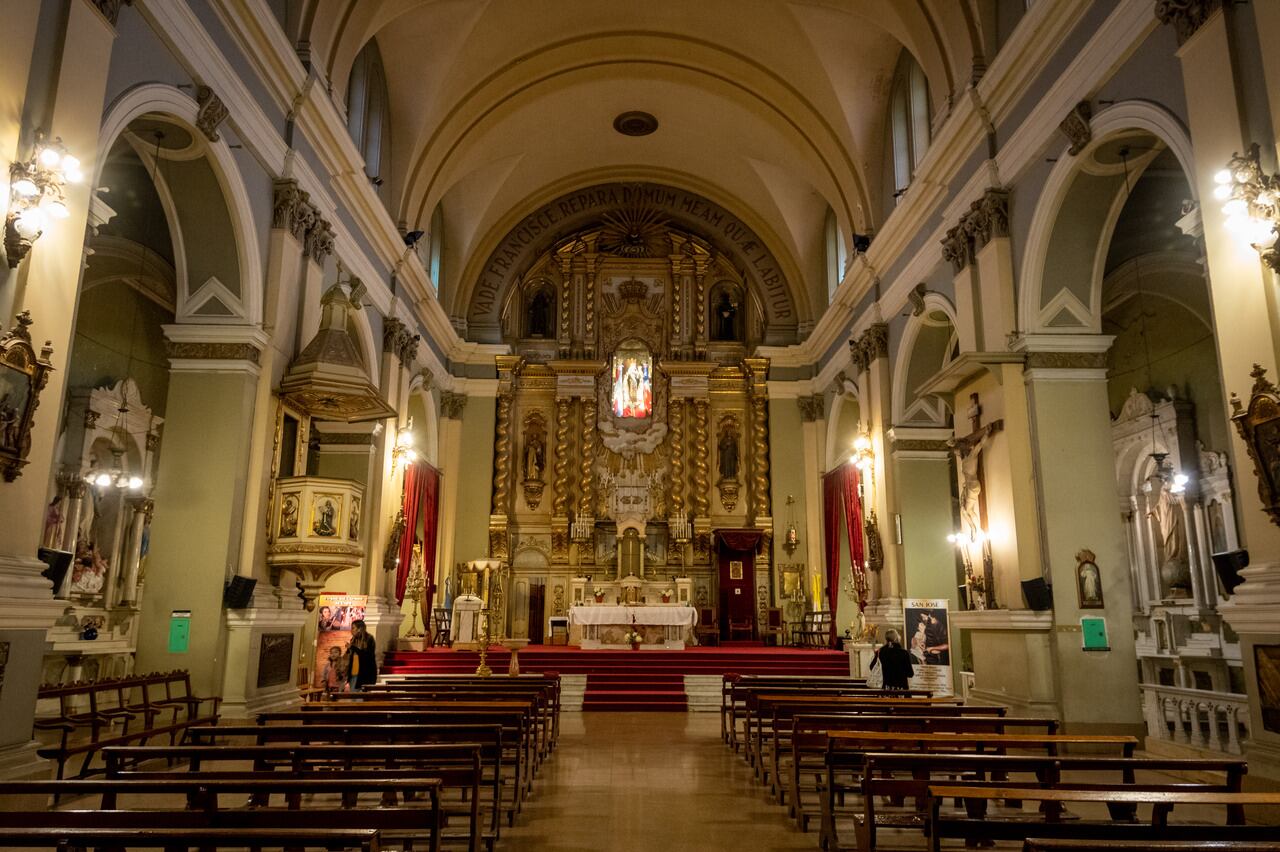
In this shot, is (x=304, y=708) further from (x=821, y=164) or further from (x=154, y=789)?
(x=821, y=164)

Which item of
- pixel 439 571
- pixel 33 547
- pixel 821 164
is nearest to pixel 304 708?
pixel 33 547

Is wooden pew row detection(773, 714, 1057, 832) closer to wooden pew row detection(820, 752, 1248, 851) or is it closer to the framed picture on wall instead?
wooden pew row detection(820, 752, 1248, 851)

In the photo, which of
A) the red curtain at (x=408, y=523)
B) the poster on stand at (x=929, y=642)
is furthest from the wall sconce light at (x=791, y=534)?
the red curtain at (x=408, y=523)

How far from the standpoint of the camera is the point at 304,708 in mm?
6680

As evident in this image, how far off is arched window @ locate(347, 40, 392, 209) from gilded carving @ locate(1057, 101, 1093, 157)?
9.74 m

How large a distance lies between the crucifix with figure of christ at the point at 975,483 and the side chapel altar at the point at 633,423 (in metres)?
8.46

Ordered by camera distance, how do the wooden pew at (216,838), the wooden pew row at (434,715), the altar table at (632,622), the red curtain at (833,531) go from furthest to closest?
the red curtain at (833,531) → the altar table at (632,622) → the wooden pew row at (434,715) → the wooden pew at (216,838)

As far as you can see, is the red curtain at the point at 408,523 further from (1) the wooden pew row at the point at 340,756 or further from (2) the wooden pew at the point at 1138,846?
(2) the wooden pew at the point at 1138,846

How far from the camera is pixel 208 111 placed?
27.9ft

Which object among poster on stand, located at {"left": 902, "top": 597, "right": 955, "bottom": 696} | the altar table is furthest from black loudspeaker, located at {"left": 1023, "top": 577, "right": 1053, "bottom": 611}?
the altar table

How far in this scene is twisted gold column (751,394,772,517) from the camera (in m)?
20.3

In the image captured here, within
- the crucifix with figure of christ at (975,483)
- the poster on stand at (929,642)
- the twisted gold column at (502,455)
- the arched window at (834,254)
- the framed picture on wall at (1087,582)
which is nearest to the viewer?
the framed picture on wall at (1087,582)

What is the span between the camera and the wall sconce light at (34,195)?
5.48m

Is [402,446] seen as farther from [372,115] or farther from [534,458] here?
[534,458]
